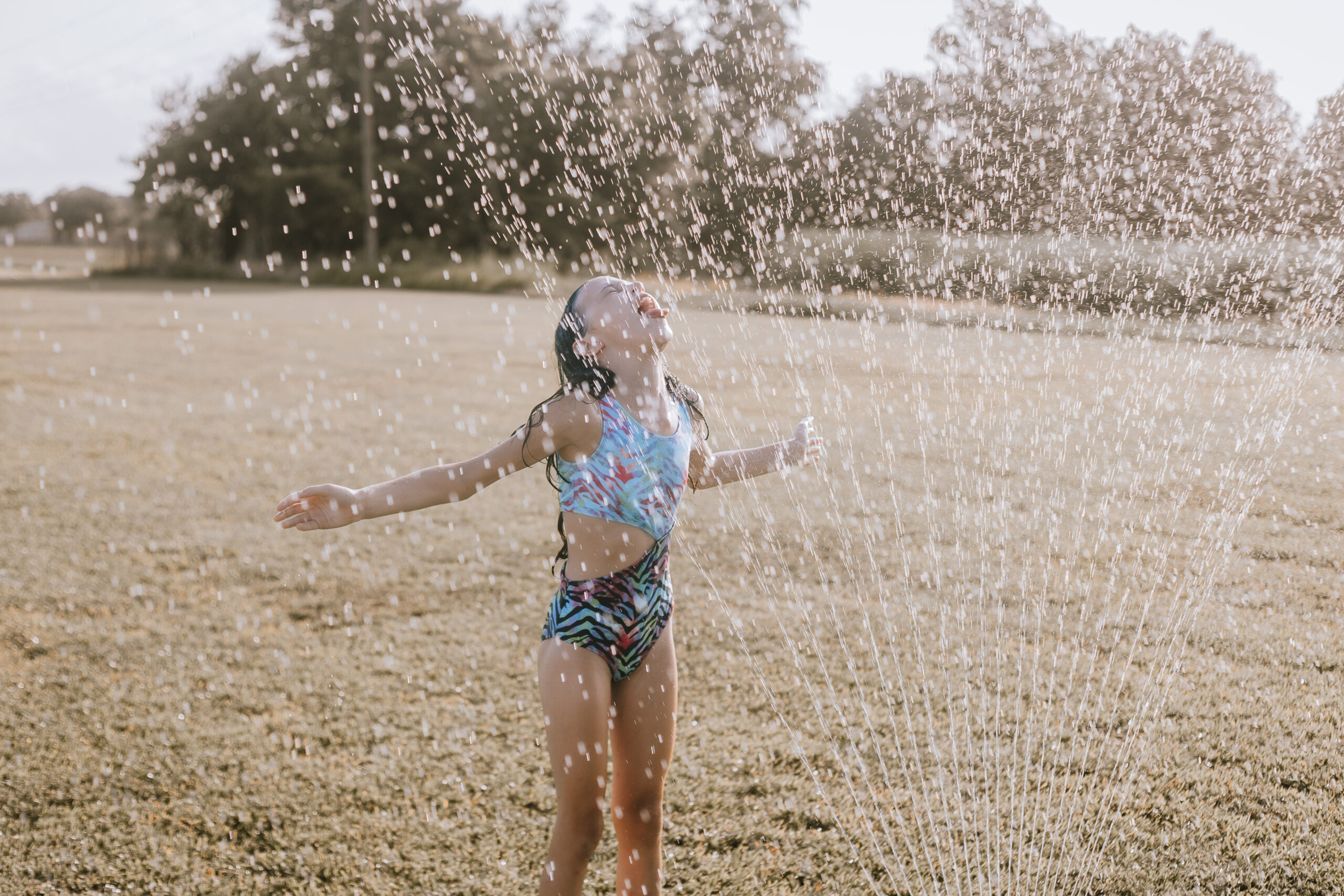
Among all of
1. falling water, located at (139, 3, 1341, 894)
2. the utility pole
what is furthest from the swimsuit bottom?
the utility pole

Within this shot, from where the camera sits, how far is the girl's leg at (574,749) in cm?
191

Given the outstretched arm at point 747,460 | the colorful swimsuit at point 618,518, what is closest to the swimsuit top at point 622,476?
the colorful swimsuit at point 618,518

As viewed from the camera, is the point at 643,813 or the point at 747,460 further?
the point at 747,460

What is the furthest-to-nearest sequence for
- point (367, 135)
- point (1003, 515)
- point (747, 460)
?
1. point (367, 135)
2. point (1003, 515)
3. point (747, 460)

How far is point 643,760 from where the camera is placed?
206 centimetres

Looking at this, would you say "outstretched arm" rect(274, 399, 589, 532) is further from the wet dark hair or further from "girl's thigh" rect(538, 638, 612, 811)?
"girl's thigh" rect(538, 638, 612, 811)

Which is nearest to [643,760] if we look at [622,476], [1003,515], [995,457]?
[622,476]

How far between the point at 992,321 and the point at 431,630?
827cm

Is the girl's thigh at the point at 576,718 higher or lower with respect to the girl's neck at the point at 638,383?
lower

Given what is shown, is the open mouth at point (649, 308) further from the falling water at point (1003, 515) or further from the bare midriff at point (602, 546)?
the falling water at point (1003, 515)

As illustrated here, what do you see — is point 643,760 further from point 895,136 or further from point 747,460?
point 895,136

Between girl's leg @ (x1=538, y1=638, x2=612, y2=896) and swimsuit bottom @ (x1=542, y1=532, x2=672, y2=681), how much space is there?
0.04 meters

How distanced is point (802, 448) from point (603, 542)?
75cm

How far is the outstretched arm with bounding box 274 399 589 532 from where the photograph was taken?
188cm
